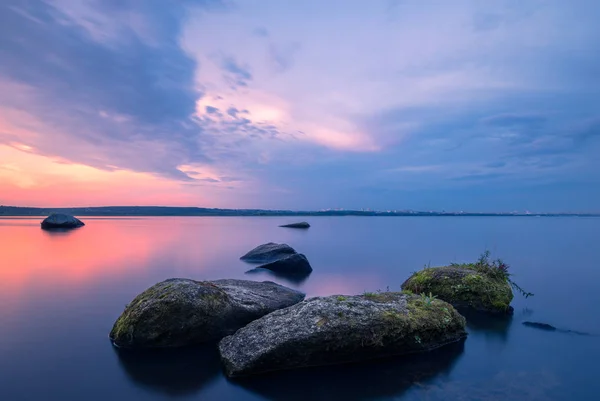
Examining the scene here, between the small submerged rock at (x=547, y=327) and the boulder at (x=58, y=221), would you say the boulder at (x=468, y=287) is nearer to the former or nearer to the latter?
the small submerged rock at (x=547, y=327)

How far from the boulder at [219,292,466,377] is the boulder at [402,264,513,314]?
3910 millimetres

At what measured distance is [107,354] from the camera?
27.7 ft

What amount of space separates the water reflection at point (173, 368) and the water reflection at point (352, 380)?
85cm

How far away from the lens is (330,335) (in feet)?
25.2

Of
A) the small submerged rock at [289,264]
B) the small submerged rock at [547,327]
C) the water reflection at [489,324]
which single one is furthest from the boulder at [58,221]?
the small submerged rock at [547,327]

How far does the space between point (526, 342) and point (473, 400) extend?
13.6 ft

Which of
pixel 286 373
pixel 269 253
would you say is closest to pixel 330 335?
pixel 286 373

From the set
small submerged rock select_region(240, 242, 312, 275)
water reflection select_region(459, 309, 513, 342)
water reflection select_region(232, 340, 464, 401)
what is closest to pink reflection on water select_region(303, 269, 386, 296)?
small submerged rock select_region(240, 242, 312, 275)

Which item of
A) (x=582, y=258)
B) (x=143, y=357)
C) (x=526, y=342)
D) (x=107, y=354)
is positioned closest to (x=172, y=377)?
(x=143, y=357)

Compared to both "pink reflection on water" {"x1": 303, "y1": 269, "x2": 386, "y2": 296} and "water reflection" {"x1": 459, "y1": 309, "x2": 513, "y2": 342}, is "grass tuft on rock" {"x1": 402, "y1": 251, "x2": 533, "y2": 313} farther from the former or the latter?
"pink reflection on water" {"x1": 303, "y1": 269, "x2": 386, "y2": 296}

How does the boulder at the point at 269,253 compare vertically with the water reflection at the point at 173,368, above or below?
above

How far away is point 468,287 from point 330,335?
7173 millimetres

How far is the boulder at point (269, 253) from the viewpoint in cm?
2230

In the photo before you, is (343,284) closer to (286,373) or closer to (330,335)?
(330,335)
